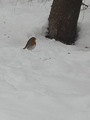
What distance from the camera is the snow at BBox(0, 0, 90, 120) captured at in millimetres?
4336

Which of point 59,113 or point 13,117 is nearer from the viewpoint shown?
point 13,117

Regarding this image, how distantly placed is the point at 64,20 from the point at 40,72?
195 cm

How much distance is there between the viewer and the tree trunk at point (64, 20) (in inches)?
283

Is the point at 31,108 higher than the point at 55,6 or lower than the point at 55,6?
lower

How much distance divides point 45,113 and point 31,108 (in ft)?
0.68

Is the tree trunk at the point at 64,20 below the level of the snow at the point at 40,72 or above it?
above

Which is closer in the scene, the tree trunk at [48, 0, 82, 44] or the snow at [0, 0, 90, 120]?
the snow at [0, 0, 90, 120]

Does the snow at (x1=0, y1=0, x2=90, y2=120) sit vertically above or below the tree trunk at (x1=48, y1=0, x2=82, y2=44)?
below

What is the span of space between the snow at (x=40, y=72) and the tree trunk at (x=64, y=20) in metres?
0.19

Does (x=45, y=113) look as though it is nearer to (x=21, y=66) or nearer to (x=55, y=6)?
(x=21, y=66)

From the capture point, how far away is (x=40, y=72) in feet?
18.8

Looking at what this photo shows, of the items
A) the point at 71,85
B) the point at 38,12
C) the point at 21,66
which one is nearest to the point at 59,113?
the point at 71,85

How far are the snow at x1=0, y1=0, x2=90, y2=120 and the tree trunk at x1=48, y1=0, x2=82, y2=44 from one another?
19cm

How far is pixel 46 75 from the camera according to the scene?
221 inches
